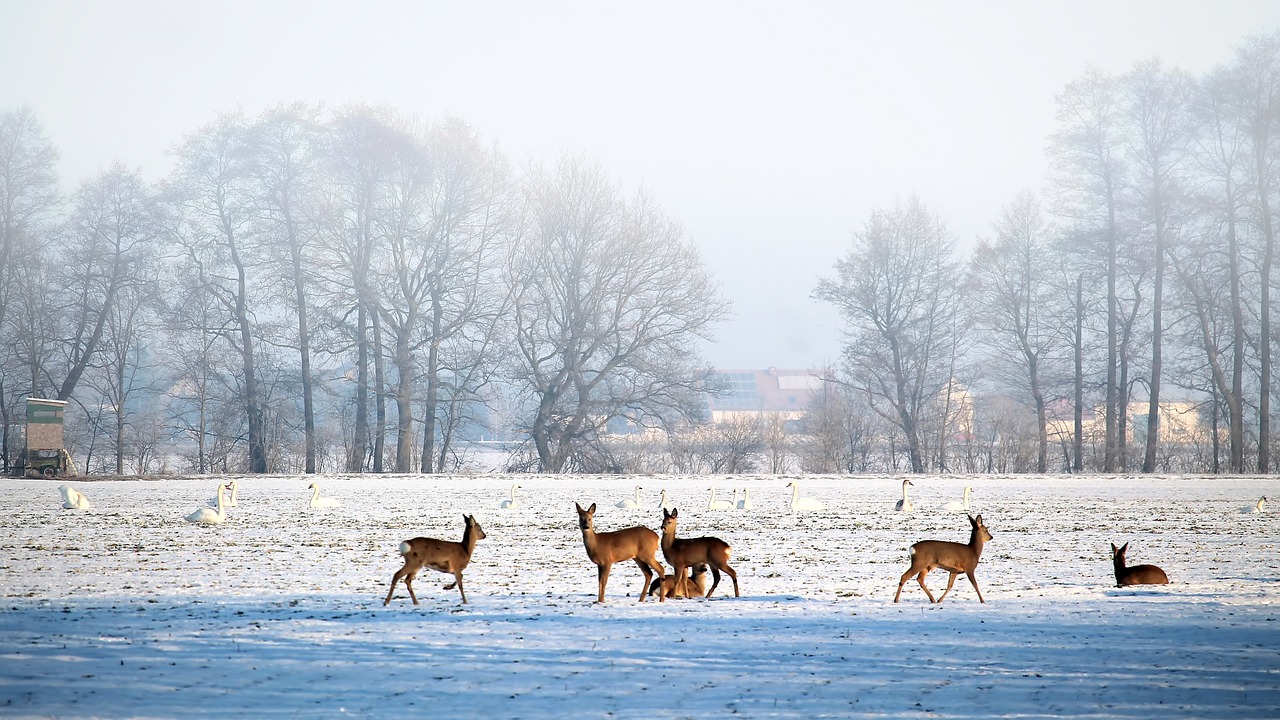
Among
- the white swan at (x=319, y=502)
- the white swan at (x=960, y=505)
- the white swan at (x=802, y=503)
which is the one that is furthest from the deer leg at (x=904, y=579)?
the white swan at (x=319, y=502)

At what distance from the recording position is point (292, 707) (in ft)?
22.5

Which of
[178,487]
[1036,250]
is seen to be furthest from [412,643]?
[1036,250]

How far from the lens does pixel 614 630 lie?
9.57 metres

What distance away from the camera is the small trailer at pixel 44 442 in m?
36.4

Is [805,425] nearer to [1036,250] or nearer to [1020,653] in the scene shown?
[1036,250]

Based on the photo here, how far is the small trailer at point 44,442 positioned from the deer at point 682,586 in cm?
3281

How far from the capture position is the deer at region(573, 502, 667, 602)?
1091 centimetres

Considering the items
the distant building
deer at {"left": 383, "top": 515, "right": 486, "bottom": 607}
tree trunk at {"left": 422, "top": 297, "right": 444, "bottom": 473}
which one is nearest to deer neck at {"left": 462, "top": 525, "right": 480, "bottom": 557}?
deer at {"left": 383, "top": 515, "right": 486, "bottom": 607}

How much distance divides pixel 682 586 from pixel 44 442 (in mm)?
33905

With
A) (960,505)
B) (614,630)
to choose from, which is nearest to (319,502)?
(960,505)

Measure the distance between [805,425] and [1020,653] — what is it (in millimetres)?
46723

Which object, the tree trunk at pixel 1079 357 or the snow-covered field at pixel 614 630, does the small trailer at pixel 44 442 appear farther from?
the tree trunk at pixel 1079 357

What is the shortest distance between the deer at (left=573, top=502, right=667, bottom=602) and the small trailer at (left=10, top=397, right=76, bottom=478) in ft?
108

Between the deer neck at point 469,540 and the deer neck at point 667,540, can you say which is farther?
the deer neck at point 667,540
